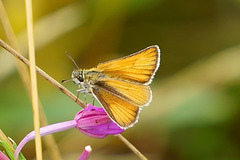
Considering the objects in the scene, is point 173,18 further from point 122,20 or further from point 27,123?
point 27,123

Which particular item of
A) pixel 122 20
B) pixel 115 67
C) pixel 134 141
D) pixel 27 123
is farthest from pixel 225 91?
pixel 115 67

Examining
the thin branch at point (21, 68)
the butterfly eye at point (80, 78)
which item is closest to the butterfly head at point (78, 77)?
the butterfly eye at point (80, 78)

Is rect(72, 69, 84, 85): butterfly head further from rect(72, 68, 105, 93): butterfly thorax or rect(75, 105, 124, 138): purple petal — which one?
rect(75, 105, 124, 138): purple petal

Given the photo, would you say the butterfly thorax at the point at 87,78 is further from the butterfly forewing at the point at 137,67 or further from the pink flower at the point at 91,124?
the pink flower at the point at 91,124

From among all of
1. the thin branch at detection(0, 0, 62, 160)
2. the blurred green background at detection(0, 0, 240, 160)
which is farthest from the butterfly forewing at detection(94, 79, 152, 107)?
the blurred green background at detection(0, 0, 240, 160)

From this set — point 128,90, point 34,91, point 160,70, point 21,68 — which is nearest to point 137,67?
point 128,90

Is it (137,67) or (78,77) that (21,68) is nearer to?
(78,77)
